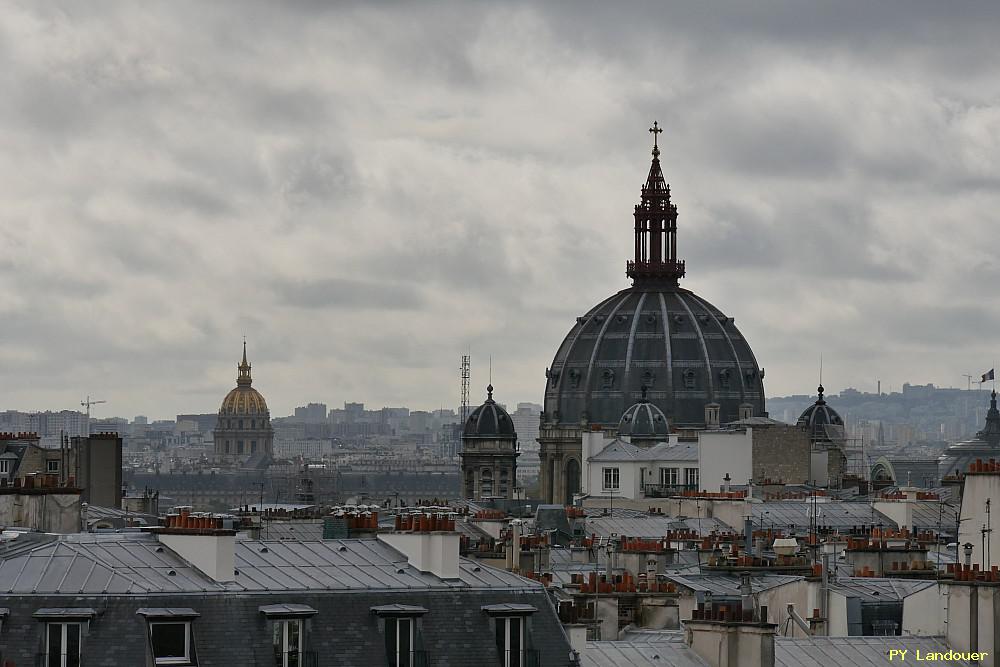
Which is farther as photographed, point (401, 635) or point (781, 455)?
point (781, 455)

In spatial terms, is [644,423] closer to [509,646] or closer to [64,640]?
[509,646]

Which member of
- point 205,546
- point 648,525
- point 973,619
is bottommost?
point 973,619

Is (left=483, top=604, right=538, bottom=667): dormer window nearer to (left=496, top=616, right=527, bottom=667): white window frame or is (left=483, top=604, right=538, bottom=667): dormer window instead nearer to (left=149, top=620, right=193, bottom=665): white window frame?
(left=496, top=616, right=527, bottom=667): white window frame

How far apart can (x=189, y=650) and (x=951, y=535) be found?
2063 inches

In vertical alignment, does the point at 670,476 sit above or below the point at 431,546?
above

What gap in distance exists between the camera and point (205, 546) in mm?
37938

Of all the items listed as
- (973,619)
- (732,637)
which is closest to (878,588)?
(973,619)

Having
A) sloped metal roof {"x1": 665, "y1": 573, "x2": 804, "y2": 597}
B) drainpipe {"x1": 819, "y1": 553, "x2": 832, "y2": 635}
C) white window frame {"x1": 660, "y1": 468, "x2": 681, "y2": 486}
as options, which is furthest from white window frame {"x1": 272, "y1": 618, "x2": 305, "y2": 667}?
white window frame {"x1": 660, "y1": 468, "x2": 681, "y2": 486}

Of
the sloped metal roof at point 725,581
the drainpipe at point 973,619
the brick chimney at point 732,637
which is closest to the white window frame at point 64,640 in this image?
the brick chimney at point 732,637

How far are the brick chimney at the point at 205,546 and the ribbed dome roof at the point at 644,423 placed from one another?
483ft

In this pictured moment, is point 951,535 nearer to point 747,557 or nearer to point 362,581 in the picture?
point 747,557

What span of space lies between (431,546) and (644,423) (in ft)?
492

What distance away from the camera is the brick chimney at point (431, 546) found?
3925 centimetres

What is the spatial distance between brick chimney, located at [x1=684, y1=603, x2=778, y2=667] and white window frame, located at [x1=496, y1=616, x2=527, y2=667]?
284 cm
